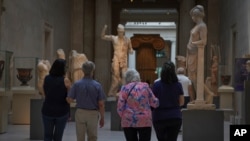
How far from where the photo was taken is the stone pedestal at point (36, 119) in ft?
37.9

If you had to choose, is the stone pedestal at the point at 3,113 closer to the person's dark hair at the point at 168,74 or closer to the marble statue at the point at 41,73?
the marble statue at the point at 41,73

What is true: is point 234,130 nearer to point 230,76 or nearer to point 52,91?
point 52,91

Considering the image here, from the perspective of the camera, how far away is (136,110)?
720 centimetres

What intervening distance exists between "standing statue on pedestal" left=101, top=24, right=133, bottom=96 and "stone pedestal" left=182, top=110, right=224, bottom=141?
25.5 feet

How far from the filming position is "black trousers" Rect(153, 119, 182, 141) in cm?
754

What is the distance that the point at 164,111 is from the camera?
24.9 feet

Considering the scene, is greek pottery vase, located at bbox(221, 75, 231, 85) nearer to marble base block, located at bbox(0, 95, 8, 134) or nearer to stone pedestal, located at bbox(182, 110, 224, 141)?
marble base block, located at bbox(0, 95, 8, 134)

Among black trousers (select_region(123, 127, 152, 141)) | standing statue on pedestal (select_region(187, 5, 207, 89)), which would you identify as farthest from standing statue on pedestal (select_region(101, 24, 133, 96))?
black trousers (select_region(123, 127, 152, 141))

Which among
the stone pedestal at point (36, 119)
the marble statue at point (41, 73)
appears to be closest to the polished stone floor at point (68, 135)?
the stone pedestal at point (36, 119)

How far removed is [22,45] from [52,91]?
495 inches

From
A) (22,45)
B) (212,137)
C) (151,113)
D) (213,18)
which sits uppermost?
(213,18)

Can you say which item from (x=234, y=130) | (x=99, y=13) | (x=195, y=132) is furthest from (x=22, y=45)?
(x=234, y=130)

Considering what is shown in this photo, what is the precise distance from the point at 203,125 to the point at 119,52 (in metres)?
9.12

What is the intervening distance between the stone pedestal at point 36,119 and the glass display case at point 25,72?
200 inches
